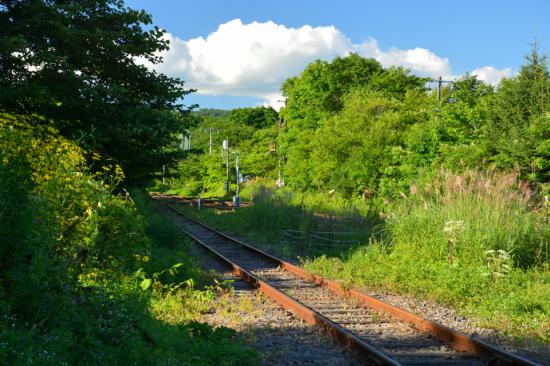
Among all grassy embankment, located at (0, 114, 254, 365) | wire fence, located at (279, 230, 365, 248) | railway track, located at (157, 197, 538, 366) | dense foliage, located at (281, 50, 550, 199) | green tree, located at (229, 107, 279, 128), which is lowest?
railway track, located at (157, 197, 538, 366)

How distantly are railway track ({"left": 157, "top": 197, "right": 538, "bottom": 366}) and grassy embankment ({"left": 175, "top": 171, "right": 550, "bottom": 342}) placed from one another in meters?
0.92

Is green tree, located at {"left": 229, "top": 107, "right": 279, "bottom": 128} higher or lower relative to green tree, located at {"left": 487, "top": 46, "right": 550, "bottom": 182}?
higher

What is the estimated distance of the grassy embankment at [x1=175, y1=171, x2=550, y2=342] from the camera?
891 centimetres

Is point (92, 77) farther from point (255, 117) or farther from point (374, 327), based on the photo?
point (255, 117)

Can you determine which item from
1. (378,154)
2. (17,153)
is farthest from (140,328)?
(378,154)

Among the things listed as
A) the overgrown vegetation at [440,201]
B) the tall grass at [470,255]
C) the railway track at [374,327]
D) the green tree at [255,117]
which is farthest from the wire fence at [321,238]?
the green tree at [255,117]

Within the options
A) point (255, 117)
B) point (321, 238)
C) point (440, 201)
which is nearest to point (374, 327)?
point (440, 201)

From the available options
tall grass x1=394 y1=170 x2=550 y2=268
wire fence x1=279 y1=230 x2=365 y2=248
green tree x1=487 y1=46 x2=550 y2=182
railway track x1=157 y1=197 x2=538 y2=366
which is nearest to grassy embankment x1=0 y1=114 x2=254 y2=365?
railway track x1=157 y1=197 x2=538 y2=366

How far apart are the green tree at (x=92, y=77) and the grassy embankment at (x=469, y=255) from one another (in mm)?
5223

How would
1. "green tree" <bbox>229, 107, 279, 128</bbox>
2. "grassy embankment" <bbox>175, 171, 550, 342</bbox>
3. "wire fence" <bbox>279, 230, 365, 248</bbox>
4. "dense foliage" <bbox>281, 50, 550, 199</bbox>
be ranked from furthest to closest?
"green tree" <bbox>229, 107, 279, 128</bbox>, "dense foliage" <bbox>281, 50, 550, 199</bbox>, "wire fence" <bbox>279, 230, 365, 248</bbox>, "grassy embankment" <bbox>175, 171, 550, 342</bbox>

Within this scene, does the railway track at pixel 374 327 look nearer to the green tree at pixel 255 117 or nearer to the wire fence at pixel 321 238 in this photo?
the wire fence at pixel 321 238

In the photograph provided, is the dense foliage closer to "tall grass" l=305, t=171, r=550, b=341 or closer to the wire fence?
the wire fence

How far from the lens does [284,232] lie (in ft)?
61.3

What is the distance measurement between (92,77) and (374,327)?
9788 millimetres
